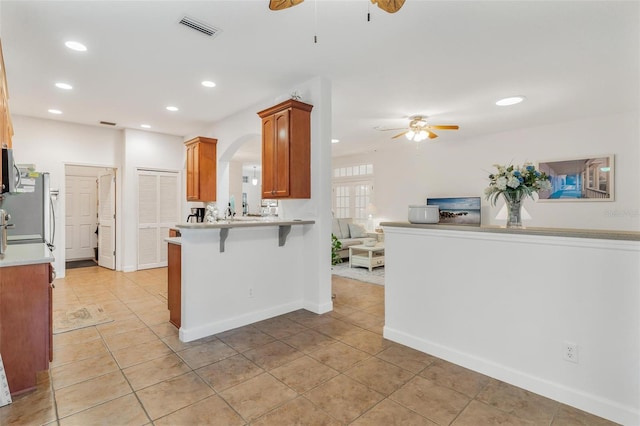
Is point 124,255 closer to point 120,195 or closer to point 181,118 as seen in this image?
point 120,195

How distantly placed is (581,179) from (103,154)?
350 inches

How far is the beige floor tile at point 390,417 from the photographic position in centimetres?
182

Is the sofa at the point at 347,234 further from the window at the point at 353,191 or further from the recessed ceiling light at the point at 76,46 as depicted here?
the recessed ceiling light at the point at 76,46

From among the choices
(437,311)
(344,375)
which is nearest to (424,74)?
(437,311)

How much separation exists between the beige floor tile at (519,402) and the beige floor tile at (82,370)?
9.16ft

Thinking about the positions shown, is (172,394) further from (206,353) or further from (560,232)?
(560,232)

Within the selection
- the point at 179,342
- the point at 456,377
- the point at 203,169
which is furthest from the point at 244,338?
the point at 203,169

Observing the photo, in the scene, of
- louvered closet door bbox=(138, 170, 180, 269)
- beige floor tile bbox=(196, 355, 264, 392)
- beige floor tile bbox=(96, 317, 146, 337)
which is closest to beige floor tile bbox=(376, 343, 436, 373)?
beige floor tile bbox=(196, 355, 264, 392)

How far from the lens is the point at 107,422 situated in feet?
5.97

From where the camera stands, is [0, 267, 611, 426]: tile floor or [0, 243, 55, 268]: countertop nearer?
[0, 267, 611, 426]: tile floor

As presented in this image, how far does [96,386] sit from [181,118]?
4410 millimetres

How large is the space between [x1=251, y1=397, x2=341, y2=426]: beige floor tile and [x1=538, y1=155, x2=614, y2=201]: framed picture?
5.92 metres

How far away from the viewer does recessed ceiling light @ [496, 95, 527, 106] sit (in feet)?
14.2

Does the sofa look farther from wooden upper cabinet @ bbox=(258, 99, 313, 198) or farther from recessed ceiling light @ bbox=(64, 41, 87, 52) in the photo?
recessed ceiling light @ bbox=(64, 41, 87, 52)
